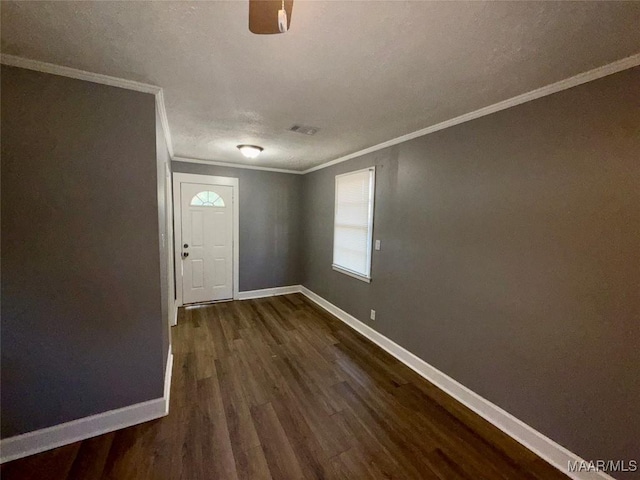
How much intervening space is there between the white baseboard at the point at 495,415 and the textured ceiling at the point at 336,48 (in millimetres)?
2265

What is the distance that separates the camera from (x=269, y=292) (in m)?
4.87

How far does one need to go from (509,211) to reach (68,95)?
3.01m

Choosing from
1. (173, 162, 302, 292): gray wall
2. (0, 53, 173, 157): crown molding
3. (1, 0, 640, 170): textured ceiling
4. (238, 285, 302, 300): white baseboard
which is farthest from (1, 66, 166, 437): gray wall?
(238, 285, 302, 300): white baseboard

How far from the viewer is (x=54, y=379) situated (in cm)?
163

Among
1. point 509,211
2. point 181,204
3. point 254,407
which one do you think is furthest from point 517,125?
point 181,204

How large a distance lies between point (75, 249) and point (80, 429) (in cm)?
120

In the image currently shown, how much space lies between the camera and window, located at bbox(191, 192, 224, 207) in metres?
4.13

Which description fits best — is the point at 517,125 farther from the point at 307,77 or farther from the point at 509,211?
the point at 307,77

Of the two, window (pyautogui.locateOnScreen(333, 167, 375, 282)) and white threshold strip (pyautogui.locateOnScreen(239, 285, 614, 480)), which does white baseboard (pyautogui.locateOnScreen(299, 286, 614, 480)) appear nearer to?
white threshold strip (pyautogui.locateOnScreen(239, 285, 614, 480))

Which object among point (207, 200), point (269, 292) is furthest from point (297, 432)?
point (207, 200)

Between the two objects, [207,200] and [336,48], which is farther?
[207,200]

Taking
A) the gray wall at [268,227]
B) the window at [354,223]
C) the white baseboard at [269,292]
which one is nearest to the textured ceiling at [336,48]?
the window at [354,223]

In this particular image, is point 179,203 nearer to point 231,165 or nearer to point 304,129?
point 231,165

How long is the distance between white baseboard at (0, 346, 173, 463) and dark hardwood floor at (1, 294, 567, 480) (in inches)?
1.9
